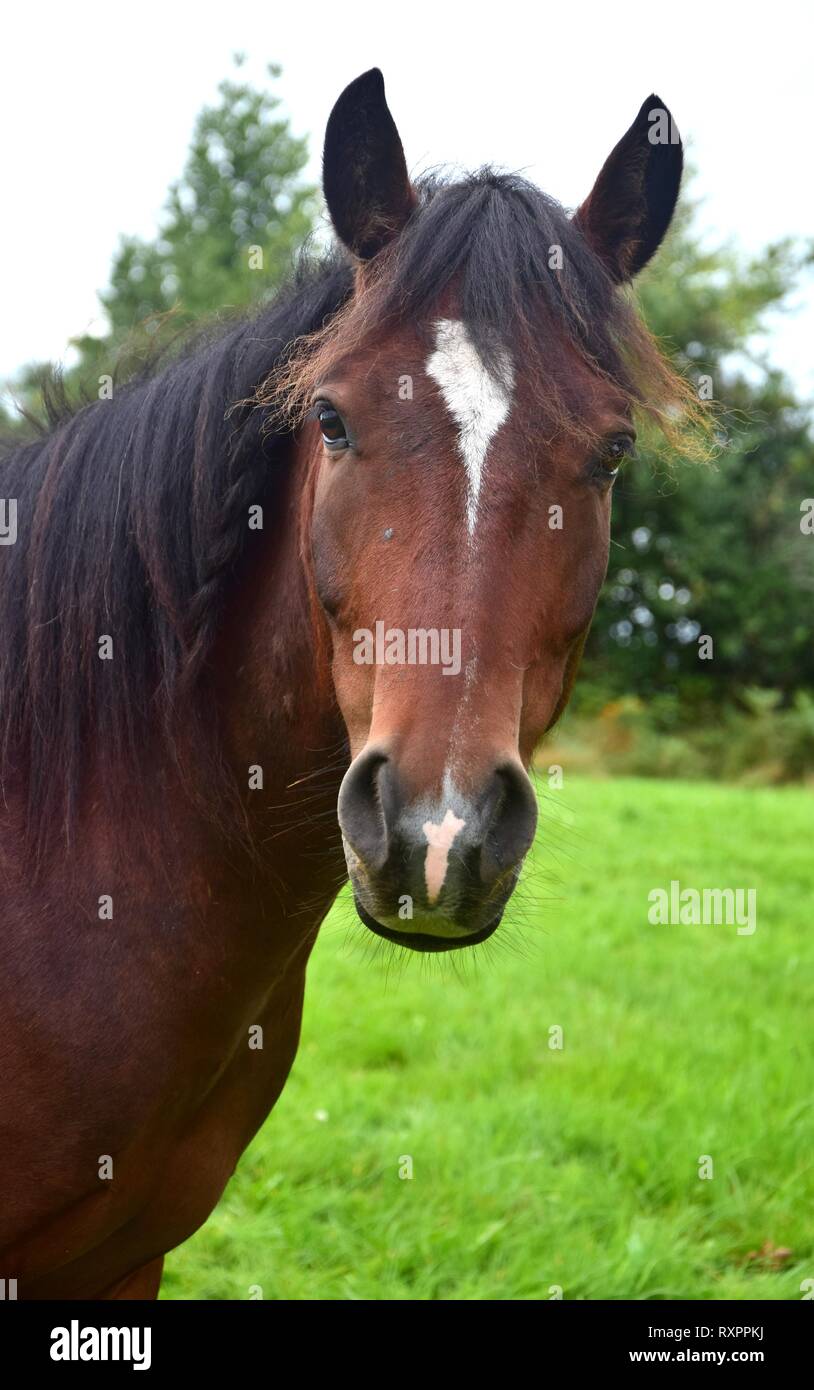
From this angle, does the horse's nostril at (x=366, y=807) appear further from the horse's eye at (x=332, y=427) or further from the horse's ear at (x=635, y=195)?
the horse's ear at (x=635, y=195)

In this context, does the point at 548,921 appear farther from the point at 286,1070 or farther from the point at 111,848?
the point at 111,848

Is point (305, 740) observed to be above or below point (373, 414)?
below

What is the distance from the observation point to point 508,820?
6.27 feet

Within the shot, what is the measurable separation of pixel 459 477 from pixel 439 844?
71 cm

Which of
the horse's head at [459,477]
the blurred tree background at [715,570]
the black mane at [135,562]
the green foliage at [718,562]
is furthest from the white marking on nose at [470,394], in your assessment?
the green foliage at [718,562]

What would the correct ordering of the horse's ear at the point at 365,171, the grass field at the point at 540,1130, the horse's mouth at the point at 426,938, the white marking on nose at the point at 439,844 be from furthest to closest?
the grass field at the point at 540,1130 < the horse's ear at the point at 365,171 < the horse's mouth at the point at 426,938 < the white marking on nose at the point at 439,844

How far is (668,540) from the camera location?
24438 millimetres

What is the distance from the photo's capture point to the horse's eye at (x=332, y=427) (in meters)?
2.23

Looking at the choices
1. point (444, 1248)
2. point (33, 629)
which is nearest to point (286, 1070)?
point (33, 629)

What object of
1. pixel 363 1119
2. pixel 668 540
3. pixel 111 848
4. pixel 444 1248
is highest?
pixel 668 540

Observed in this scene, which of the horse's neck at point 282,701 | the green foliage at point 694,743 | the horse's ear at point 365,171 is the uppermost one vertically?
the green foliage at point 694,743

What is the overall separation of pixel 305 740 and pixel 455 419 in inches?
31.8

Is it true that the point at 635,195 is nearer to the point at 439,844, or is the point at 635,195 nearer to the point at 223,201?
the point at 439,844

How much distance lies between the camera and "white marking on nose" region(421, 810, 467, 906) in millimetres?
1796
